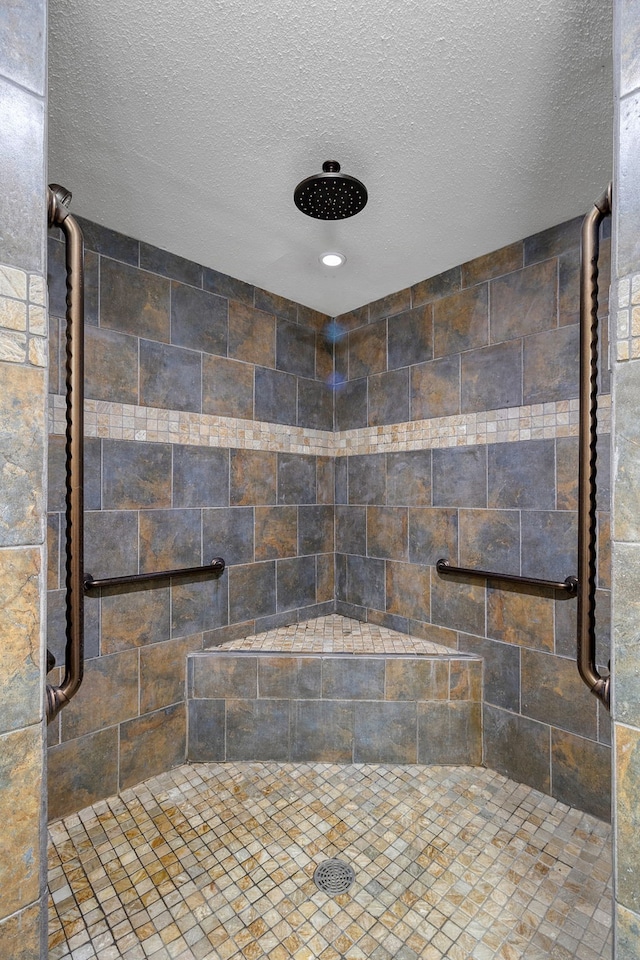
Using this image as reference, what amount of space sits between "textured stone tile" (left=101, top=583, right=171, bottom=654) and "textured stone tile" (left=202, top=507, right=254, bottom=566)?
31 centimetres

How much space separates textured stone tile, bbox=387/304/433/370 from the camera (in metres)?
2.43

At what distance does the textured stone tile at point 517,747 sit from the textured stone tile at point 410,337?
1.75 metres

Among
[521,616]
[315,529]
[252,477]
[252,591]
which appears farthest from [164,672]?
[521,616]

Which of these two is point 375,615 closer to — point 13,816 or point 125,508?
point 125,508

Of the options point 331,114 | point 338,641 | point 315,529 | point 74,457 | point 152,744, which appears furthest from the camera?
point 315,529

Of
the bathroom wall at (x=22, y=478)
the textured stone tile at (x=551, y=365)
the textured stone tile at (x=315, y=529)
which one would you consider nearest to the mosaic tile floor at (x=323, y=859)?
the bathroom wall at (x=22, y=478)

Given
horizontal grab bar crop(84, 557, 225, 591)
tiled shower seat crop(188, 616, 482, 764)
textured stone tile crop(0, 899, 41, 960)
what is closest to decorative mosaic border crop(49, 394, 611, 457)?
horizontal grab bar crop(84, 557, 225, 591)

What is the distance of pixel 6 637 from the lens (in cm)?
73

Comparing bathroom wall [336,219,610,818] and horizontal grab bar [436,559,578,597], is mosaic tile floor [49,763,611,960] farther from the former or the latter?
horizontal grab bar [436,559,578,597]

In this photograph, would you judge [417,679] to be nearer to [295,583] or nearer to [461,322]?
[295,583]

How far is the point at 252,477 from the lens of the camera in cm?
250

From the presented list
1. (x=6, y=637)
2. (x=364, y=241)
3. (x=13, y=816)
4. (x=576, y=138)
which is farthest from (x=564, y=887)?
(x=364, y=241)

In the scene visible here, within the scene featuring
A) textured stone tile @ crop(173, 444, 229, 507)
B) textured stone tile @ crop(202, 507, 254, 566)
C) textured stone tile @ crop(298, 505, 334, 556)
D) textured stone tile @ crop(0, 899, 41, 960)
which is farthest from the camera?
textured stone tile @ crop(298, 505, 334, 556)

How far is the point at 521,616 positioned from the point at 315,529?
123 cm
